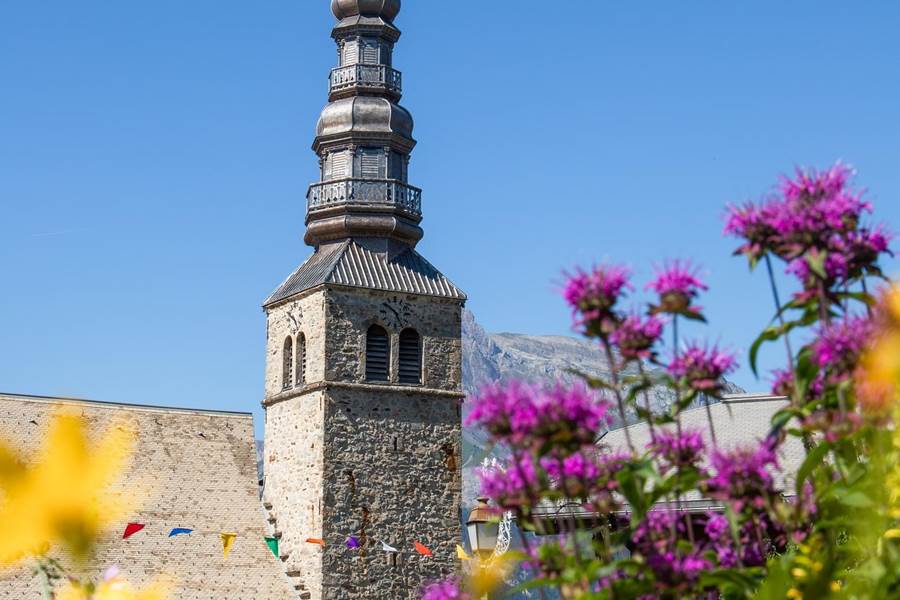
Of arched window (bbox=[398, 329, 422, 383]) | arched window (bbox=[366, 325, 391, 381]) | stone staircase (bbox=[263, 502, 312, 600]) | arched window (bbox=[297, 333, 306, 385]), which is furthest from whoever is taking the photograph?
arched window (bbox=[398, 329, 422, 383])

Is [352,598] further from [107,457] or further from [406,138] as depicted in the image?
[107,457]

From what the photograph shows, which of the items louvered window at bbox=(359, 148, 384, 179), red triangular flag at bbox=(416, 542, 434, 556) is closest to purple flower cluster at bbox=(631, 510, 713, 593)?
red triangular flag at bbox=(416, 542, 434, 556)

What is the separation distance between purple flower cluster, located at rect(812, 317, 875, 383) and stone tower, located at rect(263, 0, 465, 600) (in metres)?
27.6

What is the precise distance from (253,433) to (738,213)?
3152cm

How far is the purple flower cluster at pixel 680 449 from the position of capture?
455 cm

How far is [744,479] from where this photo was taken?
4238mm

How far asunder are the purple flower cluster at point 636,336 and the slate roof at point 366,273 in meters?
28.1

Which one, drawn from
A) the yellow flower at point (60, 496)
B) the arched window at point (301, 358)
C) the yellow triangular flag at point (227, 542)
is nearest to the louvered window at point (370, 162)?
the arched window at point (301, 358)

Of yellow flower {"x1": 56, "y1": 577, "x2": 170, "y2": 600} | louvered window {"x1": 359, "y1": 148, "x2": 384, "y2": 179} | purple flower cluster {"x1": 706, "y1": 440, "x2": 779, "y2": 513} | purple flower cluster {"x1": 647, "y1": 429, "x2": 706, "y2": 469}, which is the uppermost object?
louvered window {"x1": 359, "y1": 148, "x2": 384, "y2": 179}

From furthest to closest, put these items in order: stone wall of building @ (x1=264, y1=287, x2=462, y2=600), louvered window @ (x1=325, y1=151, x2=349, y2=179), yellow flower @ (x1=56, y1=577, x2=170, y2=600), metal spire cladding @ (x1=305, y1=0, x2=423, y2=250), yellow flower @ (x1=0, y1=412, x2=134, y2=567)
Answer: louvered window @ (x1=325, y1=151, x2=349, y2=179)
metal spire cladding @ (x1=305, y1=0, x2=423, y2=250)
stone wall of building @ (x1=264, y1=287, x2=462, y2=600)
yellow flower @ (x1=56, y1=577, x2=170, y2=600)
yellow flower @ (x1=0, y1=412, x2=134, y2=567)

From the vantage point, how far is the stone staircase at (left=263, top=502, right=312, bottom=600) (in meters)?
31.0

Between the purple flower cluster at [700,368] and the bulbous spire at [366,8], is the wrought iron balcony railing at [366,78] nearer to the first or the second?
the bulbous spire at [366,8]

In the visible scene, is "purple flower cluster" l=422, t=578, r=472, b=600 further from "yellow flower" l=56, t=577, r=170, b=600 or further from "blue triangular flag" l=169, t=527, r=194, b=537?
"blue triangular flag" l=169, t=527, r=194, b=537

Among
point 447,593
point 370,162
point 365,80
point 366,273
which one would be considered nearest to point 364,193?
point 370,162
